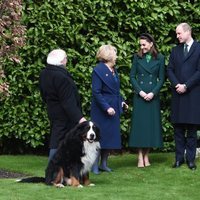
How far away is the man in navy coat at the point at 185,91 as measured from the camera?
10.3 metres

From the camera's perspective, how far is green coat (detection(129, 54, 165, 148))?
10.8 metres

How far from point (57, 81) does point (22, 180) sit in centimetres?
139

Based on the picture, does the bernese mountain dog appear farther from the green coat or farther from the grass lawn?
the green coat

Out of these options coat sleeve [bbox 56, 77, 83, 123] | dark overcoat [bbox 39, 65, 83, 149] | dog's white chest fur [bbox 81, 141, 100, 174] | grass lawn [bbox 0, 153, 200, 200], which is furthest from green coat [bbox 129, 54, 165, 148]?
dog's white chest fur [bbox 81, 141, 100, 174]

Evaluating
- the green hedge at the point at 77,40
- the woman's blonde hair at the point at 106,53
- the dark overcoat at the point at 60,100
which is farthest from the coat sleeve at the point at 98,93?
the green hedge at the point at 77,40

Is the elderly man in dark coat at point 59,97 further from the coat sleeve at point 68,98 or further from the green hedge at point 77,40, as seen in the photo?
the green hedge at point 77,40

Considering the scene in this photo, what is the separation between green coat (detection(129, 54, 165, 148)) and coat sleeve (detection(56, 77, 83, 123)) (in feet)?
5.74

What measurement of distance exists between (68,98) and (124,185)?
135cm

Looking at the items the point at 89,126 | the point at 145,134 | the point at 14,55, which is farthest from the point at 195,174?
the point at 14,55

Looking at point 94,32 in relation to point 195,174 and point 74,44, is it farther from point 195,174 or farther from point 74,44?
point 195,174

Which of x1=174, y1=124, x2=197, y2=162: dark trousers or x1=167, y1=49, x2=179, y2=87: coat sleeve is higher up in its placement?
x1=167, y1=49, x2=179, y2=87: coat sleeve

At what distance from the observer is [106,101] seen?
34.6 ft

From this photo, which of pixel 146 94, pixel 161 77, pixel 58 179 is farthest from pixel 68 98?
pixel 161 77

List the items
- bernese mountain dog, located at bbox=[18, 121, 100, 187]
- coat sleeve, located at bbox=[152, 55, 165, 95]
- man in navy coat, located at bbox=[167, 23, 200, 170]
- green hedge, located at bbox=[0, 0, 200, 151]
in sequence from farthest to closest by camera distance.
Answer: green hedge, located at bbox=[0, 0, 200, 151] → coat sleeve, located at bbox=[152, 55, 165, 95] → man in navy coat, located at bbox=[167, 23, 200, 170] → bernese mountain dog, located at bbox=[18, 121, 100, 187]
